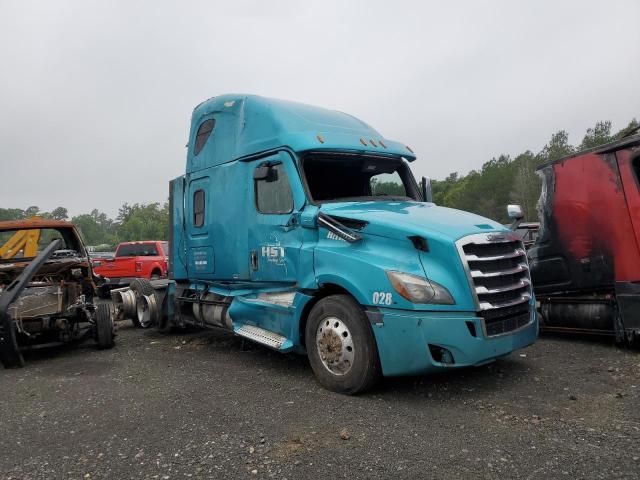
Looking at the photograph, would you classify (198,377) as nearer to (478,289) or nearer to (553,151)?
(478,289)

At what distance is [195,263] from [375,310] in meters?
3.66

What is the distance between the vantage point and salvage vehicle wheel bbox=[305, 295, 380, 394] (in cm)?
453

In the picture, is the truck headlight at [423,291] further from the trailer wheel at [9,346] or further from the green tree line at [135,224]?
the green tree line at [135,224]

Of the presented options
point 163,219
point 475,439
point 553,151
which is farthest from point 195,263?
point 163,219

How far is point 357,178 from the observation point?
20.3ft

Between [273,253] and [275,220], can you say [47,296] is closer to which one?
[273,253]

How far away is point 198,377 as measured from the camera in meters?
5.57

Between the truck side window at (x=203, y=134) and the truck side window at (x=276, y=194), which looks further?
the truck side window at (x=203, y=134)

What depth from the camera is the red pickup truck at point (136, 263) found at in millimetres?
16531

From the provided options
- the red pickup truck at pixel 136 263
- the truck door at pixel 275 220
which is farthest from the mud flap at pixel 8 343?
the red pickup truck at pixel 136 263

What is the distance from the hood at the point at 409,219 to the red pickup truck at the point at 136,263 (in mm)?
12573

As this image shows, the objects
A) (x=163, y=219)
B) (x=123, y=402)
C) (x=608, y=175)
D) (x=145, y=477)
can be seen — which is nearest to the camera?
(x=145, y=477)

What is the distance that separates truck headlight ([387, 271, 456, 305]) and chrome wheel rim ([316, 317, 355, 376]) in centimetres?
73

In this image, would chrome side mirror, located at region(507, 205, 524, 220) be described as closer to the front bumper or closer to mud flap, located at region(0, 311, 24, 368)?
the front bumper
